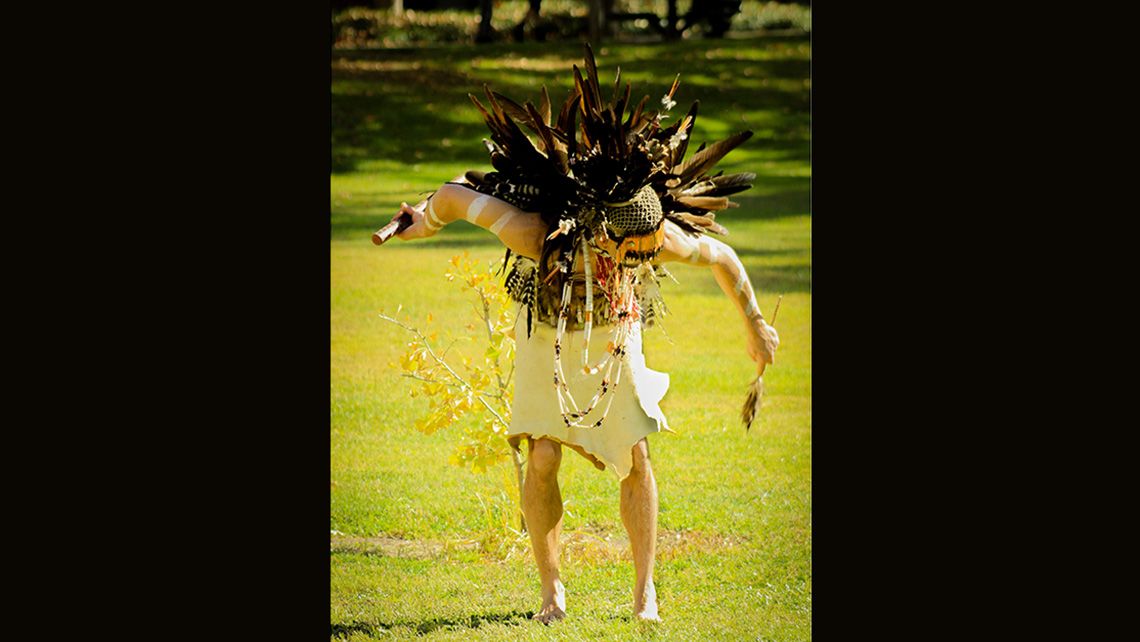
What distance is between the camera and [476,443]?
17.6 ft

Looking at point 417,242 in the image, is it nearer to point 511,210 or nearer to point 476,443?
point 476,443

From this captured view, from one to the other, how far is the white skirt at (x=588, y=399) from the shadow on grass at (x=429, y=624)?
0.53m

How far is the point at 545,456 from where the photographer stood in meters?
4.82

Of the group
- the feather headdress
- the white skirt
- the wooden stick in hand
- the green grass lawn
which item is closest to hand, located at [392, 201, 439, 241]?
the wooden stick in hand

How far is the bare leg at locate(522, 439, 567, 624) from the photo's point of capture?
4828 mm

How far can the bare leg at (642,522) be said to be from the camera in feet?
15.9

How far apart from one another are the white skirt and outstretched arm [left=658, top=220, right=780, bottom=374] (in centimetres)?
26

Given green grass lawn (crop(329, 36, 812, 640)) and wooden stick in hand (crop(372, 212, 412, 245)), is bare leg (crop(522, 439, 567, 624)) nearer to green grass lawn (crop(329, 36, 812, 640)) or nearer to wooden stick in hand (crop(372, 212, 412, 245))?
green grass lawn (crop(329, 36, 812, 640))

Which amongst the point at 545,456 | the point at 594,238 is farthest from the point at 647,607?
the point at 594,238

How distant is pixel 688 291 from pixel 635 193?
4.92 feet

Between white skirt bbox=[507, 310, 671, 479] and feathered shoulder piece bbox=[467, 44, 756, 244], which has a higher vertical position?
feathered shoulder piece bbox=[467, 44, 756, 244]

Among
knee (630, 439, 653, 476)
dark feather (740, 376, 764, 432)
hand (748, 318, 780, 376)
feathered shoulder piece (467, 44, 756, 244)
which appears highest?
feathered shoulder piece (467, 44, 756, 244)

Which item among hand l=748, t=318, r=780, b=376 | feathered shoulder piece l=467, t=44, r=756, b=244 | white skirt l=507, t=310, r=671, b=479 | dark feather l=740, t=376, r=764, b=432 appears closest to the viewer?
feathered shoulder piece l=467, t=44, r=756, b=244

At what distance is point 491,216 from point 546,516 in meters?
0.87
